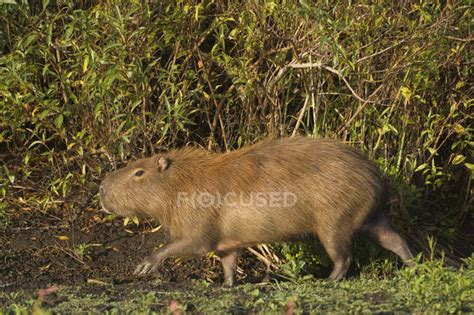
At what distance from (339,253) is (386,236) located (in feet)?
1.27

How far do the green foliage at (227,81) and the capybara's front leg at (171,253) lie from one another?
2.81 ft

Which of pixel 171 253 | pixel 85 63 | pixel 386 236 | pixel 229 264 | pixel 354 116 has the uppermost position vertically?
pixel 85 63

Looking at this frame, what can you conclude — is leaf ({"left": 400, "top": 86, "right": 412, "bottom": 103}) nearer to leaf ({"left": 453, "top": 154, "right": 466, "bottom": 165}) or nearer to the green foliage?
the green foliage

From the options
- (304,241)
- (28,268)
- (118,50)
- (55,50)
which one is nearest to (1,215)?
(28,268)

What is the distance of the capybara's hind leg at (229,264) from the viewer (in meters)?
6.27

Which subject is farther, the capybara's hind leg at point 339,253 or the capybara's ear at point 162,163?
the capybara's ear at point 162,163

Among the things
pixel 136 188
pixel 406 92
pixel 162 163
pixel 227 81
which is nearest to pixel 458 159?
pixel 406 92

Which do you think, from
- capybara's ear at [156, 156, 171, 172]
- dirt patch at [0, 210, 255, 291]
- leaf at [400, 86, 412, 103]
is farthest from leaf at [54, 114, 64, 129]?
leaf at [400, 86, 412, 103]

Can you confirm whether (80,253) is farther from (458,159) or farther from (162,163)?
(458,159)

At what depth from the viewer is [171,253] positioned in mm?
6074

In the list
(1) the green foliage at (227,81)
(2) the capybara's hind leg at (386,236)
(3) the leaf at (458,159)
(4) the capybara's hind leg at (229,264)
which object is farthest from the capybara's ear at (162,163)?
(3) the leaf at (458,159)

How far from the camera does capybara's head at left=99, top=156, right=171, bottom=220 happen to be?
6.26 meters

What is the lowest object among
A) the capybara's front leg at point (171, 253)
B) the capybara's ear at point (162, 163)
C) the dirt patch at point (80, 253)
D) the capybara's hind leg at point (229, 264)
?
the dirt patch at point (80, 253)

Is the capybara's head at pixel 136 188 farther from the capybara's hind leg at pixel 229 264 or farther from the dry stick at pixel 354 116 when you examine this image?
the dry stick at pixel 354 116
